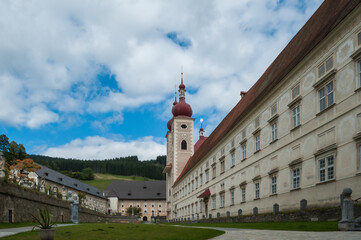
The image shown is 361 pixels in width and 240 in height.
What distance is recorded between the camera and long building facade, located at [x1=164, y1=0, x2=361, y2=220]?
17094 mm

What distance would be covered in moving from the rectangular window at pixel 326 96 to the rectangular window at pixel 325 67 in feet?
2.58

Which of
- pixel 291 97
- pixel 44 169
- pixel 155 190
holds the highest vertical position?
pixel 291 97

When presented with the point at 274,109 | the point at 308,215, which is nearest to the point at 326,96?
the point at 308,215

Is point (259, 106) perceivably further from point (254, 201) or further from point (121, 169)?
point (121, 169)

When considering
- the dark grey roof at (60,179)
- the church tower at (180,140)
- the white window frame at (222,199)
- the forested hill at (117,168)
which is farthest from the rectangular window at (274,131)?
the forested hill at (117,168)

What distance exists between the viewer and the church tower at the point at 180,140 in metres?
76.6

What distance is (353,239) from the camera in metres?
9.43

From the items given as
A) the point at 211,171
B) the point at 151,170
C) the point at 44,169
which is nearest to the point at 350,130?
the point at 211,171

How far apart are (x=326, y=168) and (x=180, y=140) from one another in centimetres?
5993

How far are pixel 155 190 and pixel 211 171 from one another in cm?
7966

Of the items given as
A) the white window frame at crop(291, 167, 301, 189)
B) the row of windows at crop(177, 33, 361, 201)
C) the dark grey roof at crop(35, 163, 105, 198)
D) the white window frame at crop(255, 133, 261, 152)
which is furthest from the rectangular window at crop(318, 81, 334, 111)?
the dark grey roof at crop(35, 163, 105, 198)

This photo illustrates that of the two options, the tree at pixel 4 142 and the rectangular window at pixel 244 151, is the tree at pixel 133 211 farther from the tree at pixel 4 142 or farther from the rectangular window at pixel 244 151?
the rectangular window at pixel 244 151

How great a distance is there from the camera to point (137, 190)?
119250 mm

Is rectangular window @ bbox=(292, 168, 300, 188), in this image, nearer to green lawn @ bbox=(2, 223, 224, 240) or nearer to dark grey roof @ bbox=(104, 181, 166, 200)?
green lawn @ bbox=(2, 223, 224, 240)
